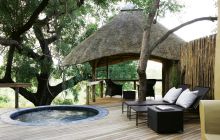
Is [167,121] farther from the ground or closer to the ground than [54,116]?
farther from the ground

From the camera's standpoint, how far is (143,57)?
7.10 meters

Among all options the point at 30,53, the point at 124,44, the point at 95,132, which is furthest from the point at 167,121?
the point at 30,53

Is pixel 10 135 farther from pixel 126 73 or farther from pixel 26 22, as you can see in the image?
pixel 126 73

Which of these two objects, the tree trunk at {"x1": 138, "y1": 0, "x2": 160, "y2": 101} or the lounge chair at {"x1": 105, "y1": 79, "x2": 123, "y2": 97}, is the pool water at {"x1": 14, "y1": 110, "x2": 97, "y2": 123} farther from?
the lounge chair at {"x1": 105, "y1": 79, "x2": 123, "y2": 97}

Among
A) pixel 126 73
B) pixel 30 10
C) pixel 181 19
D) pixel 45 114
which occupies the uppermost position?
pixel 30 10

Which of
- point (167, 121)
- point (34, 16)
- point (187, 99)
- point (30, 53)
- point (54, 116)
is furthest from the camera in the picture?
point (30, 53)

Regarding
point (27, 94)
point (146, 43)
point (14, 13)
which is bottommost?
point (27, 94)

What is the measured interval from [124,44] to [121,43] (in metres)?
0.11

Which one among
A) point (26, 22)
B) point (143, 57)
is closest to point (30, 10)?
point (26, 22)

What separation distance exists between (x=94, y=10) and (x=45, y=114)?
24.5ft

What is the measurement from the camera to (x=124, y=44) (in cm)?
1001

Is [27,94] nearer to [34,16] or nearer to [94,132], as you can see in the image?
[34,16]

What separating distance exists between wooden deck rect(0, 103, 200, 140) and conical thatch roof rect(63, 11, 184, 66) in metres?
3.94

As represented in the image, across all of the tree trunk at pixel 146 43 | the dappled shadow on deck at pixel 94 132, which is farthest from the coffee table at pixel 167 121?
the tree trunk at pixel 146 43
